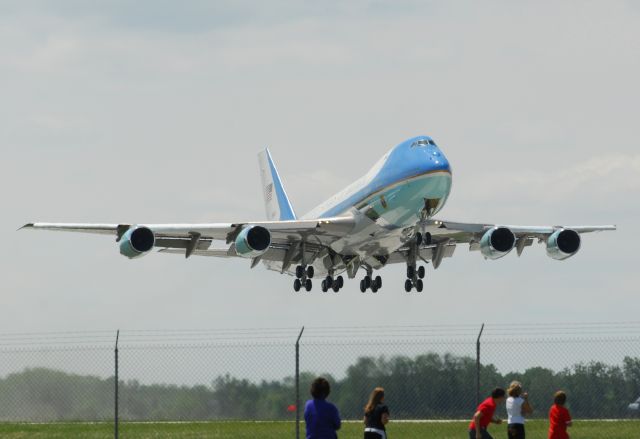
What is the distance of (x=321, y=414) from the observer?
15.3m

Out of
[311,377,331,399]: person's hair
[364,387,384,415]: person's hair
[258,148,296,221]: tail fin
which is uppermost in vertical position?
[258,148,296,221]: tail fin

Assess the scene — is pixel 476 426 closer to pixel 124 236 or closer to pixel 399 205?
pixel 399 205

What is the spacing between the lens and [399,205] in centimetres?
3969

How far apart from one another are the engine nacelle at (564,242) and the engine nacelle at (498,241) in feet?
9.76

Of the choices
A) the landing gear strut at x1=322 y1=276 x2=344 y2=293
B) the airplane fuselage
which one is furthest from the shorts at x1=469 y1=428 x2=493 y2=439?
the landing gear strut at x1=322 y1=276 x2=344 y2=293

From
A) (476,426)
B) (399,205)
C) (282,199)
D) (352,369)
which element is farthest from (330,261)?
(476,426)

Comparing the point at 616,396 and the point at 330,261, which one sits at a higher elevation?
the point at 330,261

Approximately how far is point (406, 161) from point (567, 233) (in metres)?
10.2

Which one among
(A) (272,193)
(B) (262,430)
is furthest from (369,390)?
(A) (272,193)

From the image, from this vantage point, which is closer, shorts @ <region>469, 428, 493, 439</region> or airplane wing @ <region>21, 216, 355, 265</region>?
shorts @ <region>469, 428, 493, 439</region>

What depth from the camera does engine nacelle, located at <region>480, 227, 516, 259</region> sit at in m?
44.3

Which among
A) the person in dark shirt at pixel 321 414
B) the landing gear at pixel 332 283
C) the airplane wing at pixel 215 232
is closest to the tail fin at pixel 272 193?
the landing gear at pixel 332 283

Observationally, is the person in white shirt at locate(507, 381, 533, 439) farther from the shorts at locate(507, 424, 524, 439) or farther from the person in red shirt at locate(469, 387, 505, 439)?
the person in red shirt at locate(469, 387, 505, 439)

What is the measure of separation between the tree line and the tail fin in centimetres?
3247
